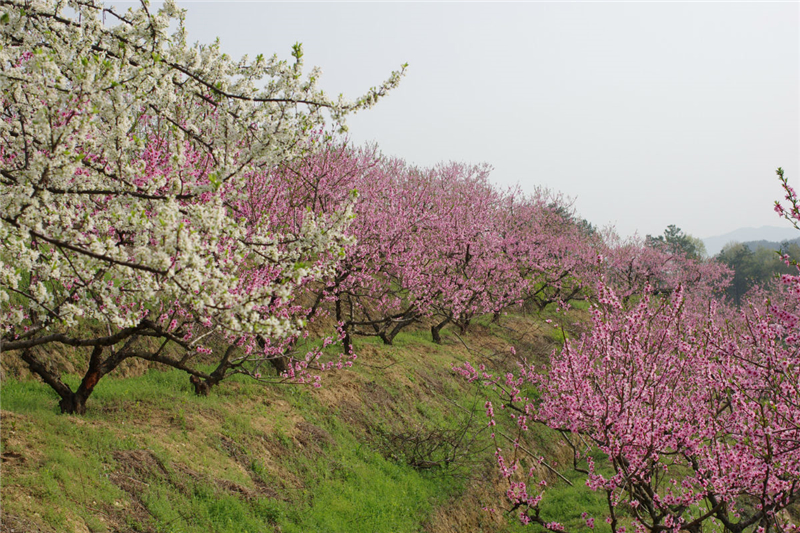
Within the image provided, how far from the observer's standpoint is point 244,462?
910 cm

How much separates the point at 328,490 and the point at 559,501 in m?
7.46

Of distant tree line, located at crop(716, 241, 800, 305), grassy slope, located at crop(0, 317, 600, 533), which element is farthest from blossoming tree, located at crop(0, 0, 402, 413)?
distant tree line, located at crop(716, 241, 800, 305)

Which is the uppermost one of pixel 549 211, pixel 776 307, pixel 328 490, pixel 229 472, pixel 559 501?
pixel 549 211

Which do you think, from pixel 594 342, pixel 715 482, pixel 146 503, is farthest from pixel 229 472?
pixel 715 482

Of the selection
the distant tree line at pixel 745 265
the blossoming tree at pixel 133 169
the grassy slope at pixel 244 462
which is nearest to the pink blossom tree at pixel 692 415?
the grassy slope at pixel 244 462

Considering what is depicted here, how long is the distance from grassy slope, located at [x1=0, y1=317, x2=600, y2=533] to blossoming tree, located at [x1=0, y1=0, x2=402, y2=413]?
1.88 m

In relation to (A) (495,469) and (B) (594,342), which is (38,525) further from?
(A) (495,469)

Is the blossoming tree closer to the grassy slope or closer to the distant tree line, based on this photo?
the grassy slope

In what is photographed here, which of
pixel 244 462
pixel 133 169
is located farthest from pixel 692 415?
pixel 133 169

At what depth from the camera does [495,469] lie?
44.8 ft

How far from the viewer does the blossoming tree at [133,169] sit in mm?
4227

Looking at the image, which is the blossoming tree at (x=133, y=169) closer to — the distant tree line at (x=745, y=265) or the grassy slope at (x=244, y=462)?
the grassy slope at (x=244, y=462)

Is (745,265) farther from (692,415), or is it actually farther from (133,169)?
(133,169)

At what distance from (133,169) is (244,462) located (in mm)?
6031
